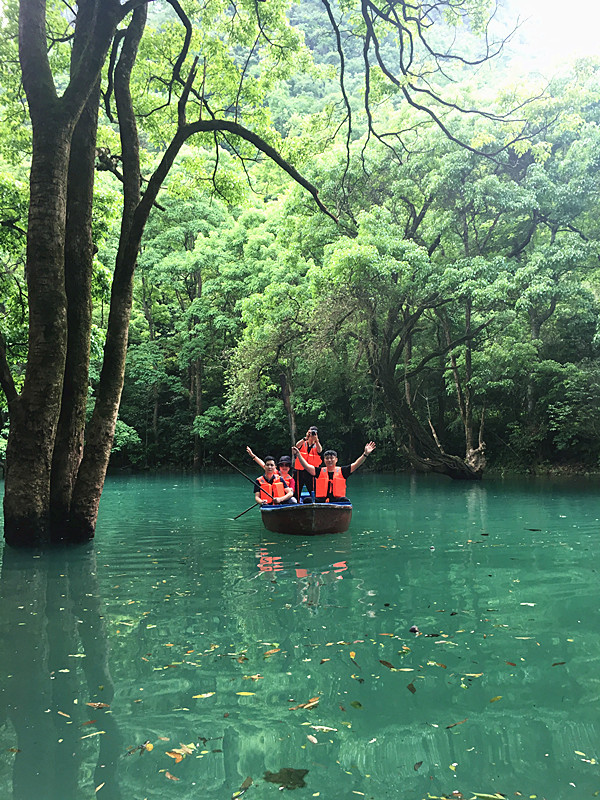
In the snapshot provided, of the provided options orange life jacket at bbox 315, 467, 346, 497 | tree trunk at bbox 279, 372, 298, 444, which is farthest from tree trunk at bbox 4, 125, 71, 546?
tree trunk at bbox 279, 372, 298, 444

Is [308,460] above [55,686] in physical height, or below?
above

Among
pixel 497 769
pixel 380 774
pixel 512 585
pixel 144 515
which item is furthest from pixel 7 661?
pixel 144 515

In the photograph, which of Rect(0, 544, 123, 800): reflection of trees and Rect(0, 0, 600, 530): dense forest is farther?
Rect(0, 0, 600, 530): dense forest

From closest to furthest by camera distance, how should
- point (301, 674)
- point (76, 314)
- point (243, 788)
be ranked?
point (243, 788)
point (301, 674)
point (76, 314)

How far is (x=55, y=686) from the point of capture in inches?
162

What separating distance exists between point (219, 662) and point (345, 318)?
1913 cm

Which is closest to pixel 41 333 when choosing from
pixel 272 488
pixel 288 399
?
pixel 272 488

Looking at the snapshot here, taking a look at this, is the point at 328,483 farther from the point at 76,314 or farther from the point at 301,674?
the point at 301,674

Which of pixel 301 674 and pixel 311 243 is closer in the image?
pixel 301 674

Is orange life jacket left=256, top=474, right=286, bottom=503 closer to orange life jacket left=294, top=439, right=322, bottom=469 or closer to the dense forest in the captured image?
orange life jacket left=294, top=439, right=322, bottom=469

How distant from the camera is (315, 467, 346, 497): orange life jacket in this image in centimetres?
1178

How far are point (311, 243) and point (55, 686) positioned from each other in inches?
818

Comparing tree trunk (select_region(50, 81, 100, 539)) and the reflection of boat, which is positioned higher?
tree trunk (select_region(50, 81, 100, 539))

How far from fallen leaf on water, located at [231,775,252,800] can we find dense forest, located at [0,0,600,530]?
22.2 feet
